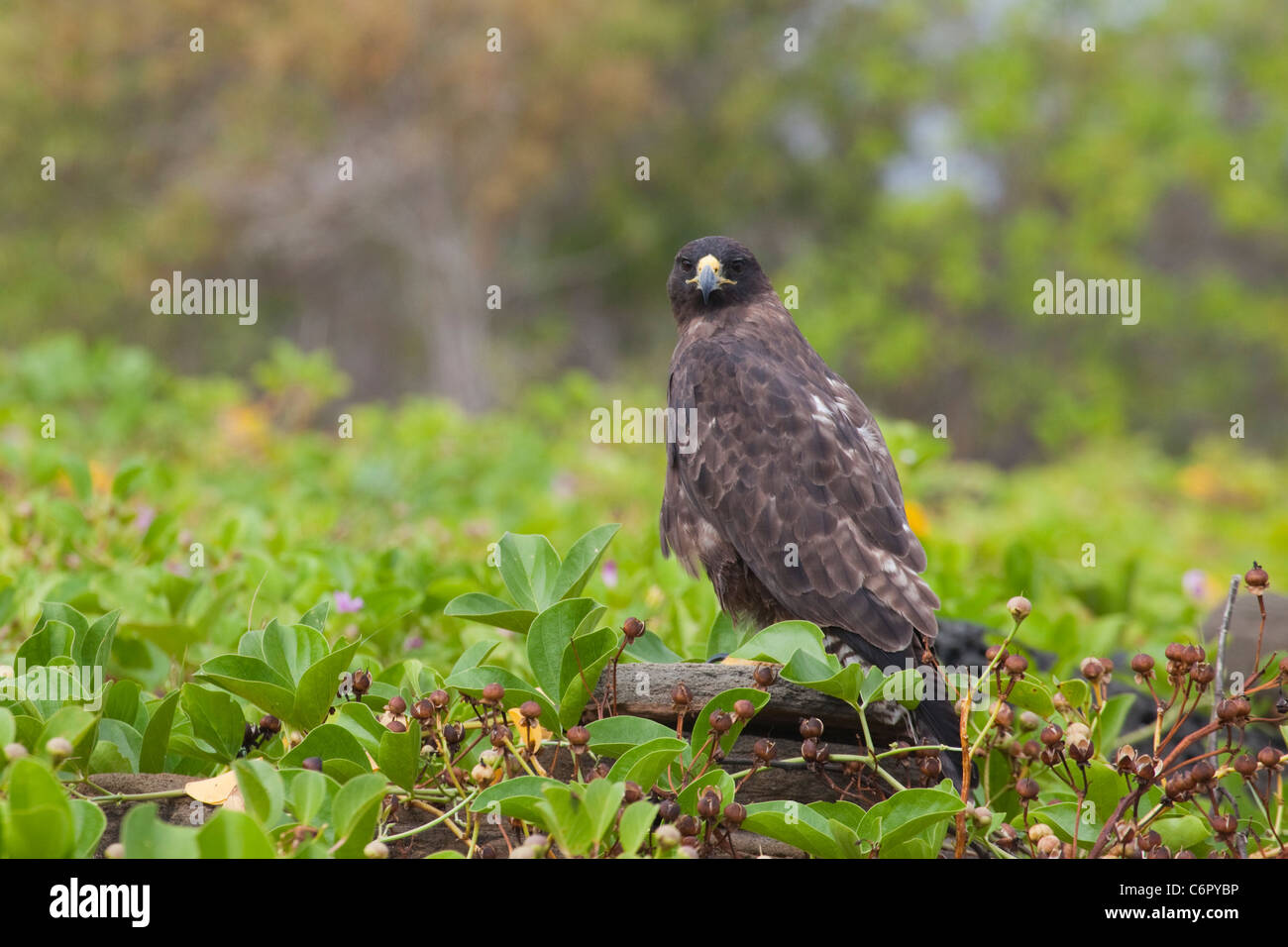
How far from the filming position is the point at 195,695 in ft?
6.89

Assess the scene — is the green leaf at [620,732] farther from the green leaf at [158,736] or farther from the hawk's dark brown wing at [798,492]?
the hawk's dark brown wing at [798,492]

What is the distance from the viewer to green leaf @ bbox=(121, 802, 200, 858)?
1.45 metres

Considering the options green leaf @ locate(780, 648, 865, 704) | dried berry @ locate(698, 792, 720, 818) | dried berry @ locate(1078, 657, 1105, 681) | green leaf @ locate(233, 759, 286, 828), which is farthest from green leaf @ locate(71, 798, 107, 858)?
dried berry @ locate(1078, 657, 1105, 681)

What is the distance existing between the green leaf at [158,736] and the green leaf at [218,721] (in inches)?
1.6

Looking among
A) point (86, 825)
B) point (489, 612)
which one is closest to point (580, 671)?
point (489, 612)

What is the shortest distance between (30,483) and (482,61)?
15.0 metres

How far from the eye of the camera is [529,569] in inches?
93.3

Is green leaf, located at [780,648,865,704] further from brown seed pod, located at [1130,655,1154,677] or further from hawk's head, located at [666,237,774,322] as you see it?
hawk's head, located at [666,237,774,322]

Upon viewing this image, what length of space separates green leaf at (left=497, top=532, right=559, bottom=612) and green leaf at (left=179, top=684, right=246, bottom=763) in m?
0.53

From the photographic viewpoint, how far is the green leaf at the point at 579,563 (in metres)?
2.31
